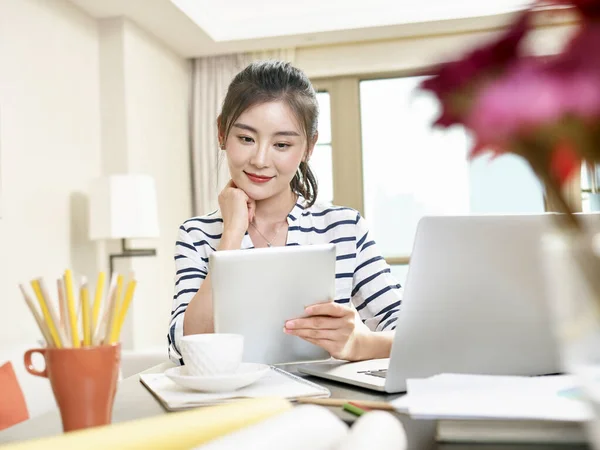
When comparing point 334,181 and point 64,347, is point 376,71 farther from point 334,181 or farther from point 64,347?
point 64,347

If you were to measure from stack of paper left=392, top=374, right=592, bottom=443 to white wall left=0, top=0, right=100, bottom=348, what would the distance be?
2.67m

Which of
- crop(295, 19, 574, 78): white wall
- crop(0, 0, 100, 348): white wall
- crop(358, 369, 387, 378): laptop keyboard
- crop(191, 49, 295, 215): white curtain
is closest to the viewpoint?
crop(358, 369, 387, 378): laptop keyboard

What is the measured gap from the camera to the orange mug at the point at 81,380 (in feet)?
2.04

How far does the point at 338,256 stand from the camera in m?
1.68

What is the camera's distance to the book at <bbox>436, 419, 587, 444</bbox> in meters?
0.61

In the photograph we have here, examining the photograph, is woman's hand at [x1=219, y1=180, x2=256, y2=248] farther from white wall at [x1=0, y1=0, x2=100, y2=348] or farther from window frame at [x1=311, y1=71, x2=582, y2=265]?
window frame at [x1=311, y1=71, x2=582, y2=265]

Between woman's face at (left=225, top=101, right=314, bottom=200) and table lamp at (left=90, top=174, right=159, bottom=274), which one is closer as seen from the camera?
woman's face at (left=225, top=101, right=314, bottom=200)

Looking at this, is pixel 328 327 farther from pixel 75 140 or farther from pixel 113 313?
pixel 75 140

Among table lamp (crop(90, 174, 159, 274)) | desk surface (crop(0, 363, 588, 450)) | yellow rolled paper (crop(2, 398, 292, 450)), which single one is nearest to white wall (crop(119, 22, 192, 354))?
table lamp (crop(90, 174, 159, 274))

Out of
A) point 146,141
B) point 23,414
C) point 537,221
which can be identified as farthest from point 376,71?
point 537,221

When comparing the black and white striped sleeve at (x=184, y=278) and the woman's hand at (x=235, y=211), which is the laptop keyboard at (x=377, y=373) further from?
the woman's hand at (x=235, y=211)

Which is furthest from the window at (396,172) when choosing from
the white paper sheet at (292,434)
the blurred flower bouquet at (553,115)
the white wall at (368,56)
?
the blurred flower bouquet at (553,115)

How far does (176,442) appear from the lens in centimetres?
54

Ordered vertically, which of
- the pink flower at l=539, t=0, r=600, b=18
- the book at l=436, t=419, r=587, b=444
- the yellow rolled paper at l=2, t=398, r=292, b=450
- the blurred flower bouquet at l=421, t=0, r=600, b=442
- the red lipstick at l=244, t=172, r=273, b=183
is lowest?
the book at l=436, t=419, r=587, b=444
